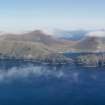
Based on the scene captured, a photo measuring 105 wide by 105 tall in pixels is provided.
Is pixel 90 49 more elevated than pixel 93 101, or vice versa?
pixel 90 49

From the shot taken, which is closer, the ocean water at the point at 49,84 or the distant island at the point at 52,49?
the ocean water at the point at 49,84

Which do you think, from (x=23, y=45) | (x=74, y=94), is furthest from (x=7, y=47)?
(x=74, y=94)

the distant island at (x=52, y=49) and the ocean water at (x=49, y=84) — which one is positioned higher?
the distant island at (x=52, y=49)

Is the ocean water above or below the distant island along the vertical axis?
below

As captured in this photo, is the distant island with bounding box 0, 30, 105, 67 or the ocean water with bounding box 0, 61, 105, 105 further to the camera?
the distant island with bounding box 0, 30, 105, 67

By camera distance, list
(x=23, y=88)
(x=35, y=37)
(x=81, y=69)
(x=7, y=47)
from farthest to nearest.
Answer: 1. (x=35, y=37)
2. (x=7, y=47)
3. (x=81, y=69)
4. (x=23, y=88)

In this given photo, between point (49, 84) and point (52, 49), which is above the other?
point (52, 49)

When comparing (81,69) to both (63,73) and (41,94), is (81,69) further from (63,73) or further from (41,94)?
(41,94)

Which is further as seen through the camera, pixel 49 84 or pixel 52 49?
pixel 52 49
